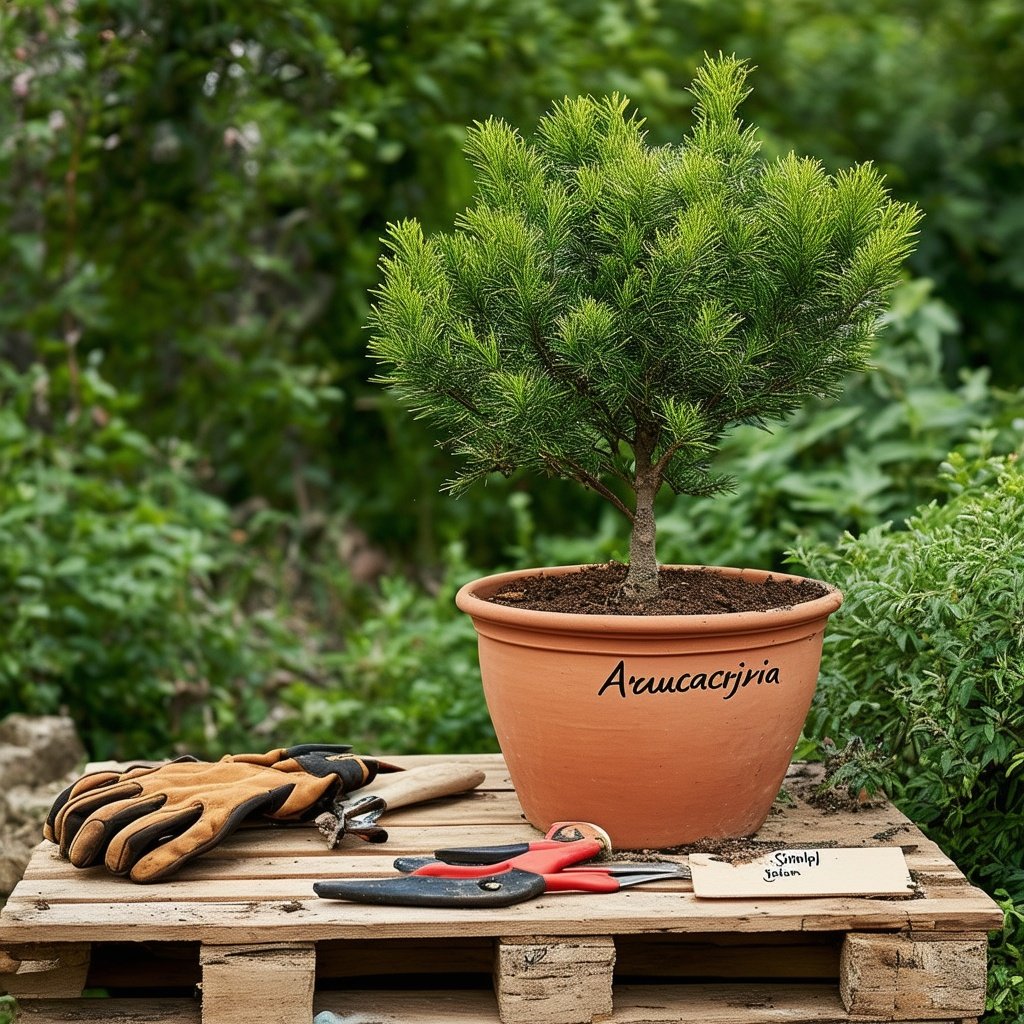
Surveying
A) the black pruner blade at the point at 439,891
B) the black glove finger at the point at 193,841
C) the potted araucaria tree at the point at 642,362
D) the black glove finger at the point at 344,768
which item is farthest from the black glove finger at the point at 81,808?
the potted araucaria tree at the point at 642,362

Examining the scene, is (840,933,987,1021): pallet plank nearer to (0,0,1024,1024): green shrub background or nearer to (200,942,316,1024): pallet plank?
(0,0,1024,1024): green shrub background

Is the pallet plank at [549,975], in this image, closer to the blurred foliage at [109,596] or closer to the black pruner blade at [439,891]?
the black pruner blade at [439,891]

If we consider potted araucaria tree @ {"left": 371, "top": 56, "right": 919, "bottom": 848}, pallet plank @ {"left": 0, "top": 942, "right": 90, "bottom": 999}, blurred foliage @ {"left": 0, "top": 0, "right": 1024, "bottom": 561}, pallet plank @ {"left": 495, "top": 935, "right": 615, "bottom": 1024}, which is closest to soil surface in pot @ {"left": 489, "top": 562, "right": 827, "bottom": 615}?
potted araucaria tree @ {"left": 371, "top": 56, "right": 919, "bottom": 848}

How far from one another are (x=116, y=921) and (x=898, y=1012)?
102cm

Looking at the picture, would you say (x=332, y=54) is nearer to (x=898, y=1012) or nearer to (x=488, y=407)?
(x=488, y=407)

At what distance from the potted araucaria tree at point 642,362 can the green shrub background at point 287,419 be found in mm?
411

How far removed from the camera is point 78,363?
3896 mm

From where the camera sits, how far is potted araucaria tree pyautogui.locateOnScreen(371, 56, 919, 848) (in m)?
1.82

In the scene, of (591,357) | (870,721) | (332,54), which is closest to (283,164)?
(332,54)

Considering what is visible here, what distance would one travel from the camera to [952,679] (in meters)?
1.92

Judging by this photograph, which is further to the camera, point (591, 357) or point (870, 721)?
point (870, 721)

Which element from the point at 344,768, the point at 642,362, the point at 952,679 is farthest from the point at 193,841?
the point at 952,679

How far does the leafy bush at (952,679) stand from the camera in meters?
1.91

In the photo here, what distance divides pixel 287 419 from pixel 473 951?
2.35m
